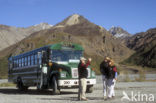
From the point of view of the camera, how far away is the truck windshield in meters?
18.5

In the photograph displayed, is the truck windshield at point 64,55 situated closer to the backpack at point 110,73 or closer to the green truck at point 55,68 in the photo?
the green truck at point 55,68

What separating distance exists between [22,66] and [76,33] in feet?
477

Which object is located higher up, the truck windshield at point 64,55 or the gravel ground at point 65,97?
the truck windshield at point 64,55

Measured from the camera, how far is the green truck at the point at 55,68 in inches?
679

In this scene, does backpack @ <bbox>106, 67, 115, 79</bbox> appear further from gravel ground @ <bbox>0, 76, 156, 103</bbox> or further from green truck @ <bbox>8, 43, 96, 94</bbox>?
green truck @ <bbox>8, 43, 96, 94</bbox>

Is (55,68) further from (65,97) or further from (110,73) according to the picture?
(110,73)

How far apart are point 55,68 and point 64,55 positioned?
4.11 feet

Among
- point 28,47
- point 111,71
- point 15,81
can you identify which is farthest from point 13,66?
point 28,47

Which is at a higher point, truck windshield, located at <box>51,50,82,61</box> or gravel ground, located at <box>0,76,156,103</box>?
truck windshield, located at <box>51,50,82,61</box>

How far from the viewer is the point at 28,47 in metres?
90.2

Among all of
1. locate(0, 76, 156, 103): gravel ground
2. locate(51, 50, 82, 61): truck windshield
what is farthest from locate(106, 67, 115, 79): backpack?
locate(51, 50, 82, 61): truck windshield

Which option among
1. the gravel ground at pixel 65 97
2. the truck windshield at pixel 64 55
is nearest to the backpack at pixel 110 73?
the gravel ground at pixel 65 97

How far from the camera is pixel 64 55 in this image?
61.4 feet

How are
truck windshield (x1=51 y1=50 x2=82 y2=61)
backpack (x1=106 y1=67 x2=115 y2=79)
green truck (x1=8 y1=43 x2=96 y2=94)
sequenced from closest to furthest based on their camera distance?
backpack (x1=106 y1=67 x2=115 y2=79) → green truck (x1=8 y1=43 x2=96 y2=94) → truck windshield (x1=51 y1=50 x2=82 y2=61)
